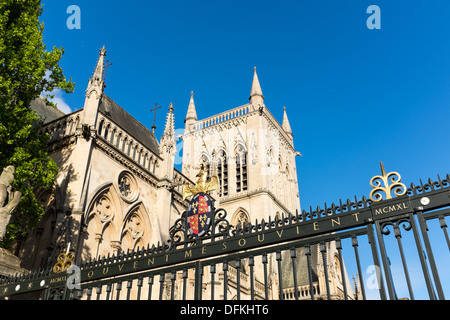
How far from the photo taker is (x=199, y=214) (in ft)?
20.5

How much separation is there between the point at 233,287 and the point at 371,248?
809 inches

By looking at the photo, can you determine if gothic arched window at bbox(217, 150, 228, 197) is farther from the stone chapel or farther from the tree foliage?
the tree foliage

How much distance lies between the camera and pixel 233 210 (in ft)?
133

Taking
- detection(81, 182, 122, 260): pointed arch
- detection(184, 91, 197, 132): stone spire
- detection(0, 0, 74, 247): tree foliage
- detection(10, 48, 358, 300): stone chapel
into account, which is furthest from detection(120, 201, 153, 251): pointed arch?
detection(184, 91, 197, 132): stone spire

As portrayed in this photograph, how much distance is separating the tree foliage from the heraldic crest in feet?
19.0

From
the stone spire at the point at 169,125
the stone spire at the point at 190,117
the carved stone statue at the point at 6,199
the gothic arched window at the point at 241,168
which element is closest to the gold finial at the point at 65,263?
the carved stone statue at the point at 6,199

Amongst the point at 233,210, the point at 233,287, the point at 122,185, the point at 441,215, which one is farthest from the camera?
the point at 233,210

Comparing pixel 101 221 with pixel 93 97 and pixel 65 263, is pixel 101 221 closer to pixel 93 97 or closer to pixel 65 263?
pixel 93 97

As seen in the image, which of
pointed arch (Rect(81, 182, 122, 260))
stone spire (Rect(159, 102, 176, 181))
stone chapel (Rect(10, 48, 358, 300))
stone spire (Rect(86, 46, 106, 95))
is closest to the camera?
stone chapel (Rect(10, 48, 358, 300))

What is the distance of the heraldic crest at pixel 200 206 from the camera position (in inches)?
241

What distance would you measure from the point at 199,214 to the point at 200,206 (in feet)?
0.43

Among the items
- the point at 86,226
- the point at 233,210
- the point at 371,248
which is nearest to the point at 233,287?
the point at 86,226

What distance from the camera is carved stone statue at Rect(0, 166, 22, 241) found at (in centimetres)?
840
